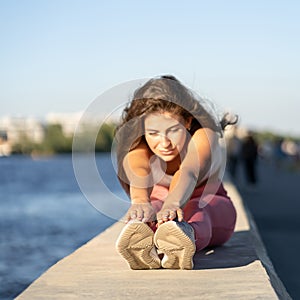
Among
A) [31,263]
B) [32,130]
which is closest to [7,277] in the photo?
[31,263]

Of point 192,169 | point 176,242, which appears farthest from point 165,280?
point 192,169

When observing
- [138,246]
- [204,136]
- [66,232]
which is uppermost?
[204,136]

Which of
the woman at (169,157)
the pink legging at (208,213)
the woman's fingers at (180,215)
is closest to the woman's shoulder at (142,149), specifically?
the woman at (169,157)

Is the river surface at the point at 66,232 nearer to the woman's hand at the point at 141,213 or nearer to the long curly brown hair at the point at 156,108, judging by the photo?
the long curly brown hair at the point at 156,108

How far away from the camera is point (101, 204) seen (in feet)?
16.0

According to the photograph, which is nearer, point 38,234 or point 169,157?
point 169,157

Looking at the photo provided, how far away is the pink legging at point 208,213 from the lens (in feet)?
15.1

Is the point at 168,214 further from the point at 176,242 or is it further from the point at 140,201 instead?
the point at 140,201

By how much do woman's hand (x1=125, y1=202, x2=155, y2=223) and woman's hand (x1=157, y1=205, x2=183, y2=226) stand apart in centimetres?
7

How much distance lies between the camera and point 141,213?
14.0ft

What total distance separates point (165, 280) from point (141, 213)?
408 millimetres

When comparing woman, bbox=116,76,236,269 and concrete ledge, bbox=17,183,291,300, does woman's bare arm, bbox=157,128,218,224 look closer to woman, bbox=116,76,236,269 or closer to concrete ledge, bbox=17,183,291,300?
woman, bbox=116,76,236,269

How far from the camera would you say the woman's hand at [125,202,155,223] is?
4.23m

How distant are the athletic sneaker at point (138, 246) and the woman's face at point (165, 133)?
2.09 ft
